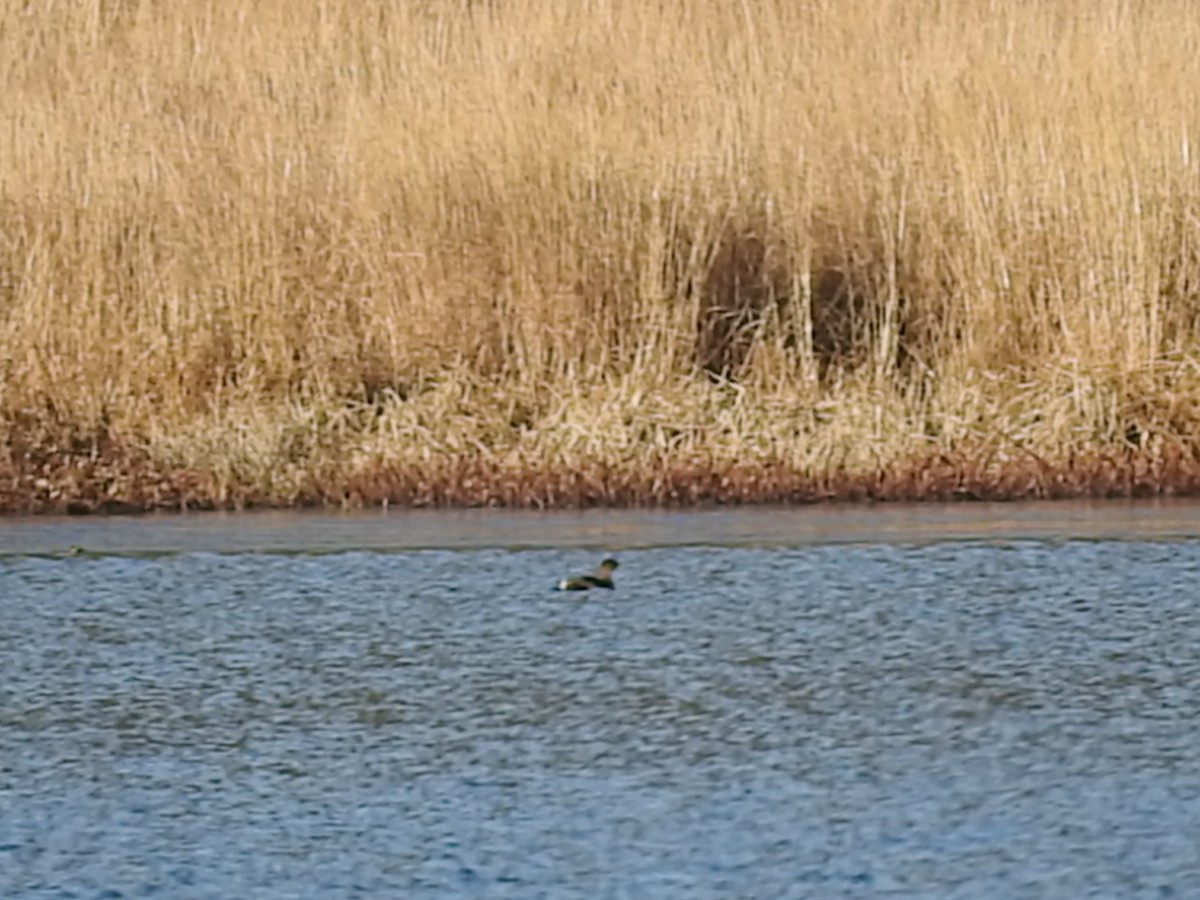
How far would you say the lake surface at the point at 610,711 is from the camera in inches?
184

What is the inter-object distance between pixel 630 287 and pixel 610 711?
4.90 metres

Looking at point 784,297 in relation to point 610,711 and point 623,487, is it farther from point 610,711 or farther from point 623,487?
point 610,711

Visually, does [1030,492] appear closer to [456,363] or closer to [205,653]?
[456,363]

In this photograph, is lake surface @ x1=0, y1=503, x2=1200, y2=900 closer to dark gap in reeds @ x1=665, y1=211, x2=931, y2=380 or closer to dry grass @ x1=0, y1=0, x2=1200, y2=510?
dry grass @ x1=0, y1=0, x2=1200, y2=510

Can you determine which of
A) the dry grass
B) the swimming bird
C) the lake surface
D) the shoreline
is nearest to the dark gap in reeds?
the dry grass

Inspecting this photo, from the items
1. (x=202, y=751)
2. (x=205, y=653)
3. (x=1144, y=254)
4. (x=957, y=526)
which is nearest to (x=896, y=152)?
(x=1144, y=254)

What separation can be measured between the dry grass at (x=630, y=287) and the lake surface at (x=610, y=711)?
97cm

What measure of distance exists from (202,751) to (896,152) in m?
6.24

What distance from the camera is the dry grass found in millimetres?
9680

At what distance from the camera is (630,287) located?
1062 cm

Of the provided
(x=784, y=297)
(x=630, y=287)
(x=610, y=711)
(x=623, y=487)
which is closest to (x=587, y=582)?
(x=610, y=711)

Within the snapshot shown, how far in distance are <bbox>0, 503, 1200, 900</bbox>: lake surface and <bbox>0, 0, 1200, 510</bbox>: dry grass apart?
3.19 feet

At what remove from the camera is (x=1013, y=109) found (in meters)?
11.1

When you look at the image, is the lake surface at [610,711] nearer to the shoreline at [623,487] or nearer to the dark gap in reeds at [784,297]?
the shoreline at [623,487]
